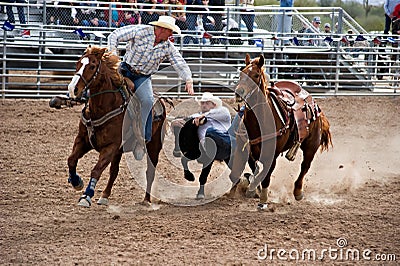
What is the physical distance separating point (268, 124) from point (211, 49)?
7739 millimetres

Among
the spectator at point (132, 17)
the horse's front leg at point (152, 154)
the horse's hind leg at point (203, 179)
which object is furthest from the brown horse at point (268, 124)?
the spectator at point (132, 17)

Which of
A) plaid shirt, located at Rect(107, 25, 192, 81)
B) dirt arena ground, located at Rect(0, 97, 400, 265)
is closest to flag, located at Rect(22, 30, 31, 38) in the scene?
dirt arena ground, located at Rect(0, 97, 400, 265)

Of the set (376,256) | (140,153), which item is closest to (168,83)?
(140,153)

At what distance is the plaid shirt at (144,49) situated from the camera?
707 centimetres

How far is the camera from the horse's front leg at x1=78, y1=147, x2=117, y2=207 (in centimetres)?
643

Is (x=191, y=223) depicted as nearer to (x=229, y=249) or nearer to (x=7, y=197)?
(x=229, y=249)

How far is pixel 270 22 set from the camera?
1577 cm

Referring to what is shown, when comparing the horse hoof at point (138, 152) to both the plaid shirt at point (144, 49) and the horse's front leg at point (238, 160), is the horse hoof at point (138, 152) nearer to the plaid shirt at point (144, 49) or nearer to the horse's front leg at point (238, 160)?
the plaid shirt at point (144, 49)

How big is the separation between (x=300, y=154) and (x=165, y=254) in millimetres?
5153

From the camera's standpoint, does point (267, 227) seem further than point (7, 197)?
No

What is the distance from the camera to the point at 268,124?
6.88 meters

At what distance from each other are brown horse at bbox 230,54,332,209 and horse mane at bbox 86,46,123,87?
1.22 metres

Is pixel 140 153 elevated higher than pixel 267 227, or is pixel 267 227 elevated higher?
pixel 140 153

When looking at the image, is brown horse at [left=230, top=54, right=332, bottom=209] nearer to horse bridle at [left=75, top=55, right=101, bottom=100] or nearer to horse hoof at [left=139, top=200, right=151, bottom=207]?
horse hoof at [left=139, top=200, right=151, bottom=207]
